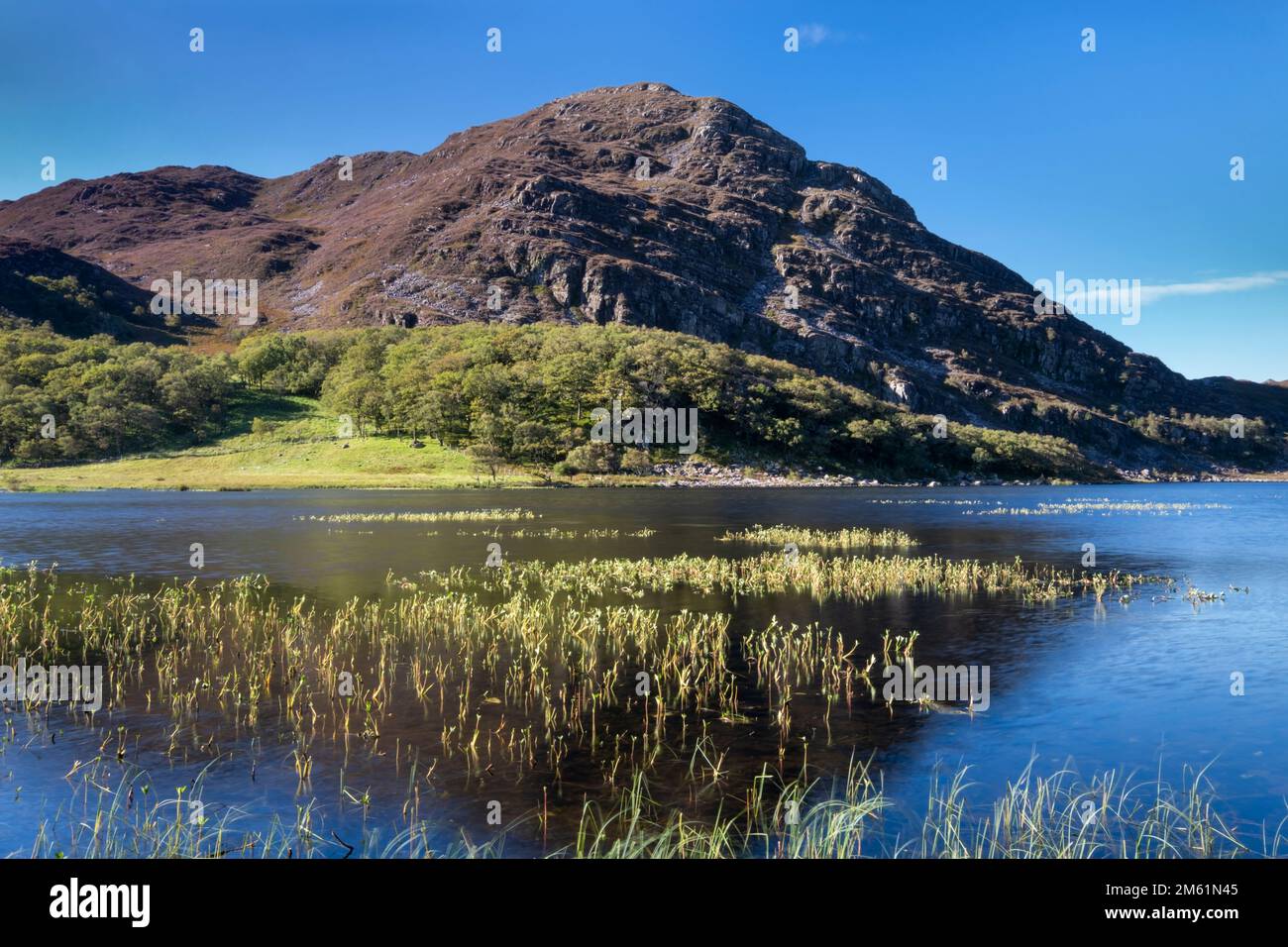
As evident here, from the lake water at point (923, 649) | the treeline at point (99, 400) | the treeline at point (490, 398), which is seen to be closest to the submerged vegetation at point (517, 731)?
the lake water at point (923, 649)

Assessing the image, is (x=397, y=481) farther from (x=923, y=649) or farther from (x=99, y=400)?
(x=923, y=649)

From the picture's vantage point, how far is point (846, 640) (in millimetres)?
28125

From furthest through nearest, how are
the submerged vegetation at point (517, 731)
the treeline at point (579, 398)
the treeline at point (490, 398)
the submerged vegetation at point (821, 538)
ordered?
the treeline at point (490, 398) → the treeline at point (579, 398) → the submerged vegetation at point (821, 538) → the submerged vegetation at point (517, 731)

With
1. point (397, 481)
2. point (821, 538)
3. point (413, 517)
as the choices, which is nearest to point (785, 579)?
point (821, 538)

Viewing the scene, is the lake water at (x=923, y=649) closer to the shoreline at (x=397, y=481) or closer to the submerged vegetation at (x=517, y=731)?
the submerged vegetation at (x=517, y=731)

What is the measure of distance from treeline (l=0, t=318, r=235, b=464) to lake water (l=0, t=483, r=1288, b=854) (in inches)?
3666

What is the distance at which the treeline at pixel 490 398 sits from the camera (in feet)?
507

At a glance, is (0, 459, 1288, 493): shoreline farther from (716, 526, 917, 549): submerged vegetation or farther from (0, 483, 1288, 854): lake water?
(716, 526, 917, 549): submerged vegetation

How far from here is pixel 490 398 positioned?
15762 centimetres

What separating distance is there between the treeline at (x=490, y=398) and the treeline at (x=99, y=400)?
0.29 meters

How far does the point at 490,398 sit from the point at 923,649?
13757 centimetres

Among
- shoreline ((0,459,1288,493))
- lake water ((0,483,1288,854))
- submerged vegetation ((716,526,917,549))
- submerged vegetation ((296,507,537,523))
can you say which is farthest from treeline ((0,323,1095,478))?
submerged vegetation ((716,526,917,549))
